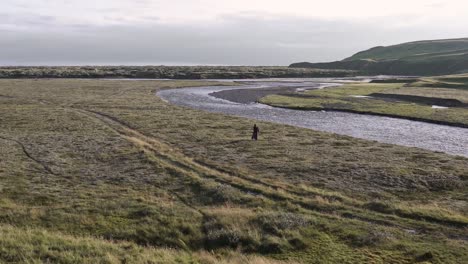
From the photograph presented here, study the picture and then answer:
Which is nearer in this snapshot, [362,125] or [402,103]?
[362,125]

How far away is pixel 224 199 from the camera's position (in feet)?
89.9

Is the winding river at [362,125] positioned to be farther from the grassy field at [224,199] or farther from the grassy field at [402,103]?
the grassy field at [224,199]

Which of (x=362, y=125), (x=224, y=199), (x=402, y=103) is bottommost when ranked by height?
(x=224, y=199)

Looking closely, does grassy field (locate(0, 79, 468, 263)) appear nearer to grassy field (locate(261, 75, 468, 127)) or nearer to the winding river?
the winding river

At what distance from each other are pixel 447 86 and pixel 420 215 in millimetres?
100182

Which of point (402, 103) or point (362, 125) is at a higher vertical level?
point (402, 103)

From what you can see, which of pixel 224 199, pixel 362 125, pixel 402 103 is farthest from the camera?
pixel 402 103

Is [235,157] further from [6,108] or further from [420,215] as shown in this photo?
[6,108]

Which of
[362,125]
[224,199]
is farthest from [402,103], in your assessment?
[224,199]

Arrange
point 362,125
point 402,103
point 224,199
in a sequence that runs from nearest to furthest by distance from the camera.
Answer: point 224,199, point 362,125, point 402,103

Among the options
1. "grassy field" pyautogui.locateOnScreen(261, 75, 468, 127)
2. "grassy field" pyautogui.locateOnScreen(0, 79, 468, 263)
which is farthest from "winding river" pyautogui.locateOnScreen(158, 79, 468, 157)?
"grassy field" pyautogui.locateOnScreen(0, 79, 468, 263)

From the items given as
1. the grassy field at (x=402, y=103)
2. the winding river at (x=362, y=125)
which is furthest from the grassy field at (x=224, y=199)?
the grassy field at (x=402, y=103)

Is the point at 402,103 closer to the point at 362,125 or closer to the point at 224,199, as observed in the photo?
the point at 362,125

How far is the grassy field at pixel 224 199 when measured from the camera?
1956 centimetres
